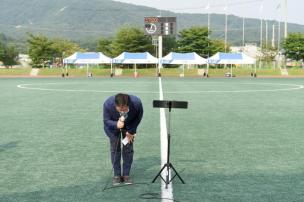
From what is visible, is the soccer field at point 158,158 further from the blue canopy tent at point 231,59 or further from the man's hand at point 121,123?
the blue canopy tent at point 231,59

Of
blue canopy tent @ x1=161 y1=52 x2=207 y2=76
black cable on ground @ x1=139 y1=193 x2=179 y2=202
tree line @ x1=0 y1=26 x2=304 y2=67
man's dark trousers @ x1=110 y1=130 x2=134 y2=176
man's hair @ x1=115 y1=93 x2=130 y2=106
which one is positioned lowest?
black cable on ground @ x1=139 y1=193 x2=179 y2=202

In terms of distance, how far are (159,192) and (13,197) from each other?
6.71ft

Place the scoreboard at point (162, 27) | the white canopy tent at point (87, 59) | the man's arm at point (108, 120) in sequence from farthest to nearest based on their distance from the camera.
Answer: the scoreboard at point (162, 27) → the white canopy tent at point (87, 59) → the man's arm at point (108, 120)

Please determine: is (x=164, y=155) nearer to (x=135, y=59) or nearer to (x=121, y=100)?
(x=121, y=100)

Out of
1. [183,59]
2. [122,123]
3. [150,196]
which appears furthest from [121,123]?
[183,59]

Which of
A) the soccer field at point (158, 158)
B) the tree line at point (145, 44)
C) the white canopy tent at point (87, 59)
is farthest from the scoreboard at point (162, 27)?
the soccer field at point (158, 158)

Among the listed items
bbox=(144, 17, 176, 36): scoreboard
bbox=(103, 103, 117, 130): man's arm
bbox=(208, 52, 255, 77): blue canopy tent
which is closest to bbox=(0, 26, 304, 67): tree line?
bbox=(144, 17, 176, 36): scoreboard

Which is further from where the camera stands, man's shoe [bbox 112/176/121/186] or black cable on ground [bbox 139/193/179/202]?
man's shoe [bbox 112/176/121/186]

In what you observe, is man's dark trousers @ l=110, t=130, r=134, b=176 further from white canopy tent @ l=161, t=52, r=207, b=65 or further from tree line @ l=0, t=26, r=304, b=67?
tree line @ l=0, t=26, r=304, b=67

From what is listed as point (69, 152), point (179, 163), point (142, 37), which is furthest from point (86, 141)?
point (142, 37)

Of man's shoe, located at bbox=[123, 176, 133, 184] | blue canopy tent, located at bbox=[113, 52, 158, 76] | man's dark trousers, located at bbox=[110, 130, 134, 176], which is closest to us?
man's dark trousers, located at bbox=[110, 130, 134, 176]

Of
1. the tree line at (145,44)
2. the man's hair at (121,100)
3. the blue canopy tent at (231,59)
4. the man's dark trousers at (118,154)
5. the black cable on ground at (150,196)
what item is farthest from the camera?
the tree line at (145,44)

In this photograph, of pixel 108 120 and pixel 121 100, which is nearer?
pixel 121 100

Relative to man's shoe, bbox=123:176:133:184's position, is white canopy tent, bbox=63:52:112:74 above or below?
above
